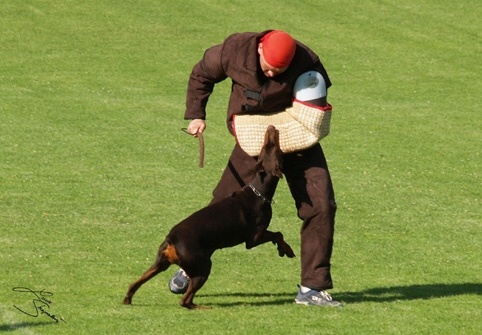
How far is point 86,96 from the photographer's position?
48.2ft

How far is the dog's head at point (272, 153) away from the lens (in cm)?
688

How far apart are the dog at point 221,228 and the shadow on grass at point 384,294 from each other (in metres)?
0.43

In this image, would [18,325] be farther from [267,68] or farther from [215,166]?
[215,166]

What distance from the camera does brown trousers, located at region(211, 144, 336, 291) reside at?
6945mm

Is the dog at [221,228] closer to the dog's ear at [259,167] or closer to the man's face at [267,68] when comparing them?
the dog's ear at [259,167]

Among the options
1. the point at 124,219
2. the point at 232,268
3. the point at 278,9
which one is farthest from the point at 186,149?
the point at 278,9

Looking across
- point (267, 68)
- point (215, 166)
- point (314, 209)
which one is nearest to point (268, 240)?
point (314, 209)

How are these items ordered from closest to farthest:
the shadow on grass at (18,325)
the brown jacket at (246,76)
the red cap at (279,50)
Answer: the shadow on grass at (18,325) < the red cap at (279,50) < the brown jacket at (246,76)

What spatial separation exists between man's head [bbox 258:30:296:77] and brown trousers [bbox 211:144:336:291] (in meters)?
0.74

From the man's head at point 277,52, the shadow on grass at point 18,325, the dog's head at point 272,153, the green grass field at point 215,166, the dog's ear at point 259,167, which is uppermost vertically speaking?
the man's head at point 277,52

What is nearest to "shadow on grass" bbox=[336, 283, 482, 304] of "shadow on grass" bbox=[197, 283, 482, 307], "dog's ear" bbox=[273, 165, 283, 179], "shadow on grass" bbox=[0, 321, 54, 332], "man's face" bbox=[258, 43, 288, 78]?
"shadow on grass" bbox=[197, 283, 482, 307]

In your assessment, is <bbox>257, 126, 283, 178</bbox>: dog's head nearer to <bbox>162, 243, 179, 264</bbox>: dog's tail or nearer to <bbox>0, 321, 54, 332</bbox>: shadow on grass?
<bbox>162, 243, 179, 264</bbox>: dog's tail

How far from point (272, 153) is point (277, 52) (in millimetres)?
774

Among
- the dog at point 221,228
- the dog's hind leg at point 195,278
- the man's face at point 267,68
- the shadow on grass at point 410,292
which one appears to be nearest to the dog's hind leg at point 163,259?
the dog at point 221,228
